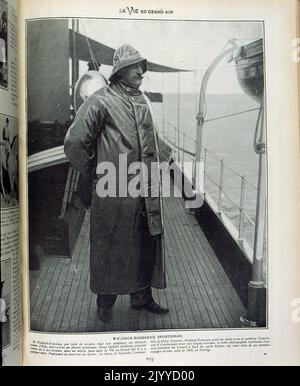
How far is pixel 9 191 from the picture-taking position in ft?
2.44

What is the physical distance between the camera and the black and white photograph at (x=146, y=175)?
756mm

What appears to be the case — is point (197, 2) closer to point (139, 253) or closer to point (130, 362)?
point (139, 253)

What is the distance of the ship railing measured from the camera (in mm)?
A: 771

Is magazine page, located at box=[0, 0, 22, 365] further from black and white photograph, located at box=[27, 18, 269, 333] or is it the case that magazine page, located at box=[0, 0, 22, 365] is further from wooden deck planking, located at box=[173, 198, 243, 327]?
wooden deck planking, located at box=[173, 198, 243, 327]

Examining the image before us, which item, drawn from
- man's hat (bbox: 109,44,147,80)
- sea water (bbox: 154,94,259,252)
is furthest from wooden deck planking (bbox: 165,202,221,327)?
man's hat (bbox: 109,44,147,80)

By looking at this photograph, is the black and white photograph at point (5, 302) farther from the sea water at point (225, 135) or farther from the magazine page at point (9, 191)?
the sea water at point (225, 135)

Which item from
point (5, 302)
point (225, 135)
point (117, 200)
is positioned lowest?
point (5, 302)

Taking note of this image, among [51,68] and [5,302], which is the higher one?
[51,68]

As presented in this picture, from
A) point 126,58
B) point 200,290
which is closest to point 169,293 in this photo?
point 200,290

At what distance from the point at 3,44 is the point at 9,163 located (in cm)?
20

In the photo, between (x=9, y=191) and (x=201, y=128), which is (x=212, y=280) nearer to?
(x=201, y=128)

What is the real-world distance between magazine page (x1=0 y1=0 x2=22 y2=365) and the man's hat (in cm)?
18

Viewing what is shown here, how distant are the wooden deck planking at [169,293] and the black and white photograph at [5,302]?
42 mm
